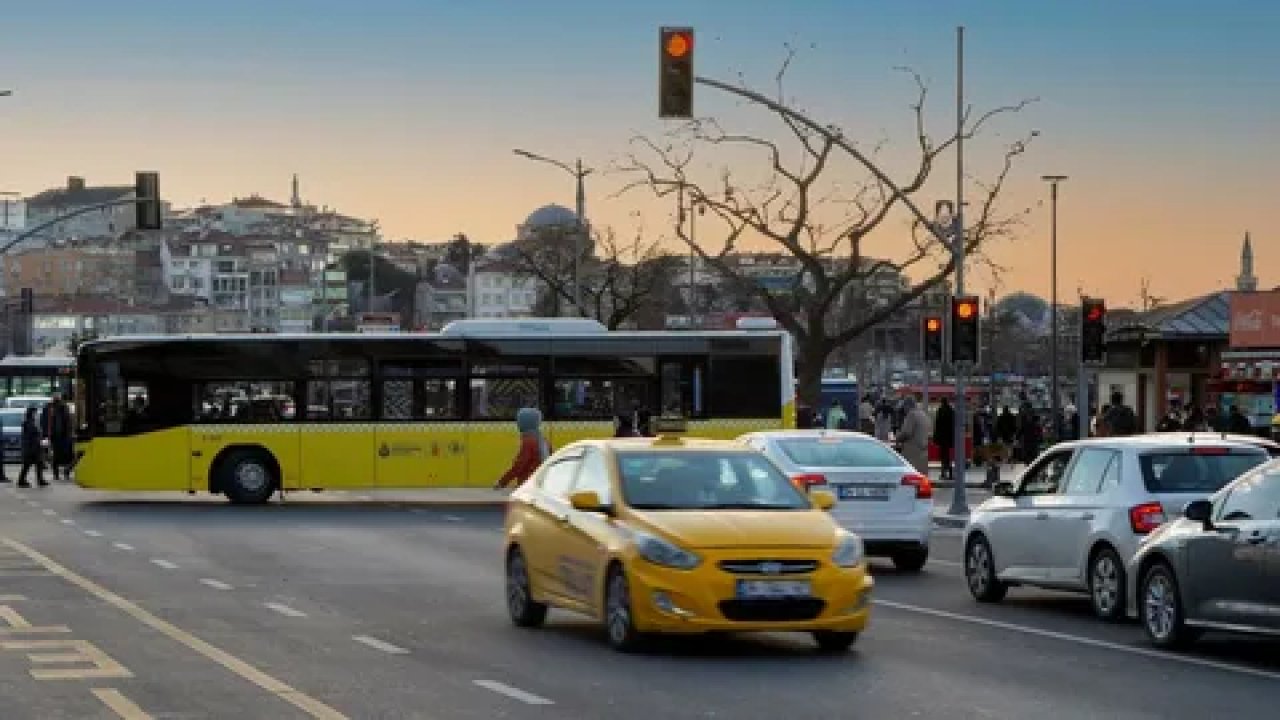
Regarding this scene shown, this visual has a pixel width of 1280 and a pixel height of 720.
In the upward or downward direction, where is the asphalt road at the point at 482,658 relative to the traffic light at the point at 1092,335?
downward

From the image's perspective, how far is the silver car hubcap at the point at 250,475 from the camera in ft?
142

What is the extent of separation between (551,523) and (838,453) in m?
8.57

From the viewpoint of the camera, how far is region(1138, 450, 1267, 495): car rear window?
20734 millimetres

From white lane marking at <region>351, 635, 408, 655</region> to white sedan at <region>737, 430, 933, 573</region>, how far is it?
8.21m

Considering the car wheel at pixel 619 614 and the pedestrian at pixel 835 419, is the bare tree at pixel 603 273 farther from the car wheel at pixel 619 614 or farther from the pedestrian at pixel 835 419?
the car wheel at pixel 619 614

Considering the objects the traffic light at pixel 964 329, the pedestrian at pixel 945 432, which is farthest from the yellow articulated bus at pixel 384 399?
the pedestrian at pixel 945 432

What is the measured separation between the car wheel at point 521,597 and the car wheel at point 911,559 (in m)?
7.98

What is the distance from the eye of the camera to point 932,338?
137 ft

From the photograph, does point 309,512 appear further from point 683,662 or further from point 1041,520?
point 683,662

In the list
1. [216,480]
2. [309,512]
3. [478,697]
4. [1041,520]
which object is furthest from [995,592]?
[216,480]

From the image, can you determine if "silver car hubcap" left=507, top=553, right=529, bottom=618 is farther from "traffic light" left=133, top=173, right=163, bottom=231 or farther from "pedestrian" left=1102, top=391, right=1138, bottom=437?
"traffic light" left=133, top=173, right=163, bottom=231

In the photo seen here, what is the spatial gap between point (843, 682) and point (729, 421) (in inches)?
1140

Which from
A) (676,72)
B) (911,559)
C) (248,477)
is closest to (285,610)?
(911,559)

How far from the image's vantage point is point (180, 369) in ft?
142
